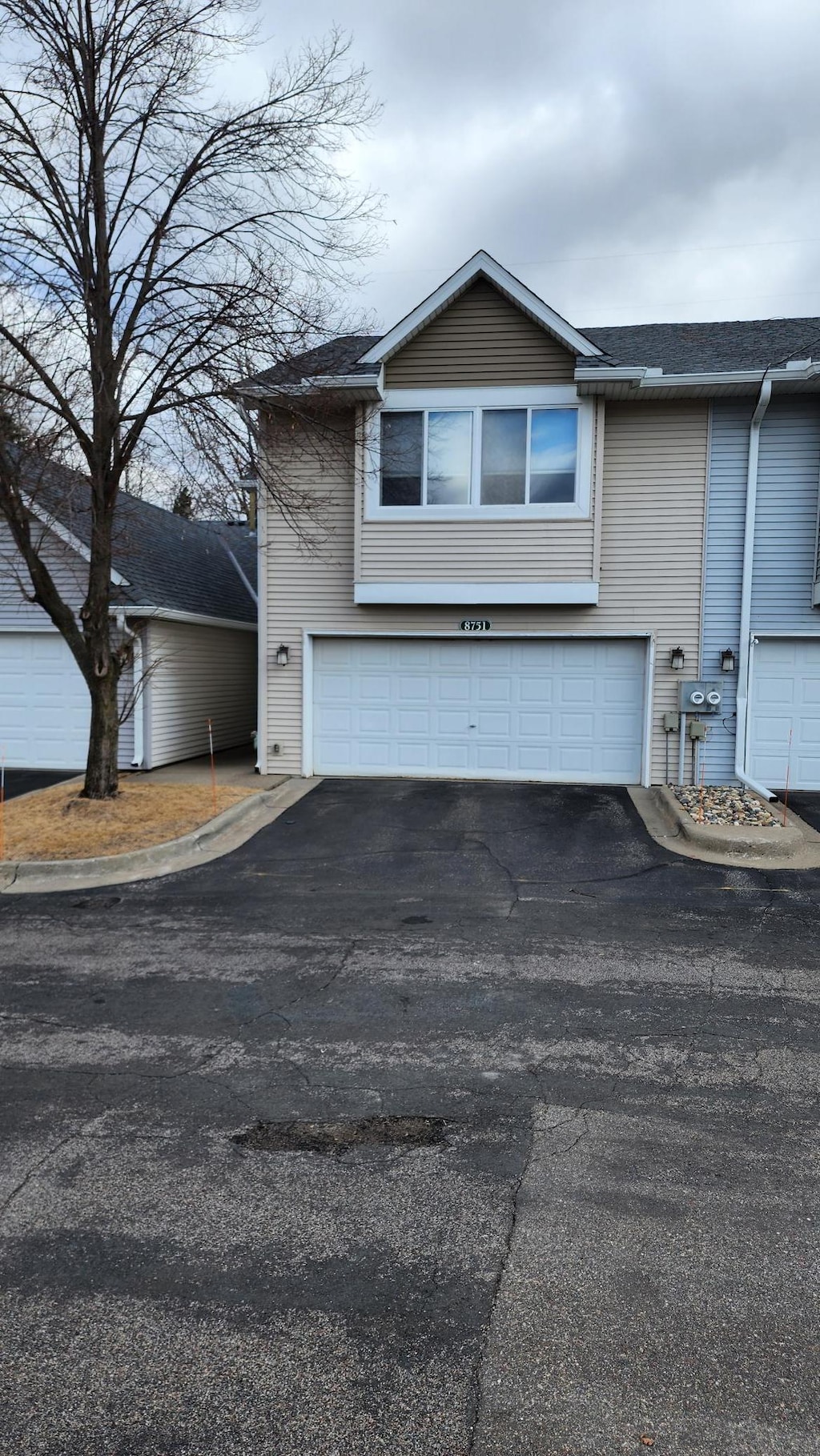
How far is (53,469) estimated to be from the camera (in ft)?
37.7

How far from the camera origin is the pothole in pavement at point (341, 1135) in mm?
4074

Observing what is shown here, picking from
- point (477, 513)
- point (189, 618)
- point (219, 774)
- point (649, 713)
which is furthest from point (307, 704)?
point (649, 713)

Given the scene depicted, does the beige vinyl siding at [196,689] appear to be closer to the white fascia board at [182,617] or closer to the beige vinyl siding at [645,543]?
the white fascia board at [182,617]

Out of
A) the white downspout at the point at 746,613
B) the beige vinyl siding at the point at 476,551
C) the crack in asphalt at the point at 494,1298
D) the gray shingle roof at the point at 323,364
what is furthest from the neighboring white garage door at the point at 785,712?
the crack in asphalt at the point at 494,1298

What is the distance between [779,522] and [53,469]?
10247mm

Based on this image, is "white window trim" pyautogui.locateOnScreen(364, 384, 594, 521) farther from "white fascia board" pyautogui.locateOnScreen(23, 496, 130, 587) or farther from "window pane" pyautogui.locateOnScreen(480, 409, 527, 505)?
"white fascia board" pyautogui.locateOnScreen(23, 496, 130, 587)

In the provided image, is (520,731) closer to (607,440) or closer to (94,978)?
(607,440)

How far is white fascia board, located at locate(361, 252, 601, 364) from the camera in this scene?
12.4 m

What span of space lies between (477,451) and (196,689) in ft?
23.6

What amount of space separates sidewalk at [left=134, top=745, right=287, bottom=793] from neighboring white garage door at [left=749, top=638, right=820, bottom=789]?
291 inches

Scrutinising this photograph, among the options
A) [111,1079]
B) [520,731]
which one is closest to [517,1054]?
[111,1079]

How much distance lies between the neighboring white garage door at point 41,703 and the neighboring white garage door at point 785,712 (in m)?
10.9

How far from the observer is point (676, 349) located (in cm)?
1448

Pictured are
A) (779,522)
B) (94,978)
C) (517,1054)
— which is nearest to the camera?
(517,1054)
